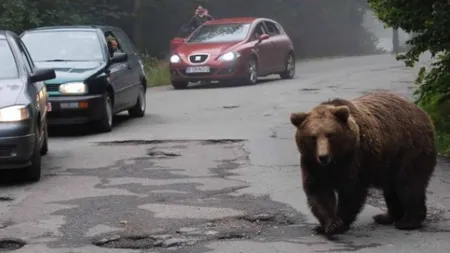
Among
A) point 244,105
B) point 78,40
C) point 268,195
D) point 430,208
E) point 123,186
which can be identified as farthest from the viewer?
point 244,105

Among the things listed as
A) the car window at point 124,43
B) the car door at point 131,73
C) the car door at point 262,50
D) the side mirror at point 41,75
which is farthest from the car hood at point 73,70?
the car door at point 262,50

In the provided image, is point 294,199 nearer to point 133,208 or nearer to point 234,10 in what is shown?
point 133,208

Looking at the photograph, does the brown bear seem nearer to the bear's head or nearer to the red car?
the bear's head

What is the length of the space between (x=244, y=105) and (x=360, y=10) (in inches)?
1525

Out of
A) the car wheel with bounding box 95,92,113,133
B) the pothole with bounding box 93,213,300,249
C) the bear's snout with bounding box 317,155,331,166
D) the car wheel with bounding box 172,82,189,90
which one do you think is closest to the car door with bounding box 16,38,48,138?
the car wheel with bounding box 95,92,113,133

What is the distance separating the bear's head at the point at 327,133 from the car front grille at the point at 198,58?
17.3 m

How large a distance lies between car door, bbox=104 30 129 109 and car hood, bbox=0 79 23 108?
4.72m

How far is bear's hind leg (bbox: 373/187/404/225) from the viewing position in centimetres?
809

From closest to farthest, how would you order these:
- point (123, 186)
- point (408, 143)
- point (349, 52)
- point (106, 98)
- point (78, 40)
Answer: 1. point (408, 143)
2. point (123, 186)
3. point (106, 98)
4. point (78, 40)
5. point (349, 52)

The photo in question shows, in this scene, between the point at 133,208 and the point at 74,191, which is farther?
the point at 74,191

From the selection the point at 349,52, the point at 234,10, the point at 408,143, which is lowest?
the point at 349,52

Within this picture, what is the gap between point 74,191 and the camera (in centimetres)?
995

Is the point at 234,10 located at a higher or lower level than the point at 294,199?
lower

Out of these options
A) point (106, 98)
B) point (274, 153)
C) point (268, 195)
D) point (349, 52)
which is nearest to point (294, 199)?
point (268, 195)
